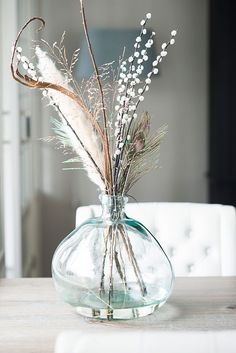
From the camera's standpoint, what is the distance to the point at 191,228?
1.61 m

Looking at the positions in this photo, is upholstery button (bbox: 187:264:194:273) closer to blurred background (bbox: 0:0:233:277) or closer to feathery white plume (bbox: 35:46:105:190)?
feathery white plume (bbox: 35:46:105:190)

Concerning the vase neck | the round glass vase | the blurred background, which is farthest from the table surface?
the blurred background

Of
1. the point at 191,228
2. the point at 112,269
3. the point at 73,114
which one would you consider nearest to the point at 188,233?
the point at 191,228

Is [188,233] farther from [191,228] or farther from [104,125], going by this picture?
[104,125]

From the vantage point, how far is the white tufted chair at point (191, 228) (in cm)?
159

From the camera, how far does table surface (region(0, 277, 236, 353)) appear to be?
1.00 meters

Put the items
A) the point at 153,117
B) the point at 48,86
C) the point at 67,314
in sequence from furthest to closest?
the point at 153,117
the point at 67,314
the point at 48,86

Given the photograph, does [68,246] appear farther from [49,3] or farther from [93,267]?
[49,3]

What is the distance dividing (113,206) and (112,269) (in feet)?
0.39

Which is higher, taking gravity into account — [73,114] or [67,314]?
[73,114]

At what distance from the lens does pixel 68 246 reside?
Result: 1.10 meters

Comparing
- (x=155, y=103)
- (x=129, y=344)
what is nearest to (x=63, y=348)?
(x=129, y=344)

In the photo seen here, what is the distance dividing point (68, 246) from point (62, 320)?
14 centimetres

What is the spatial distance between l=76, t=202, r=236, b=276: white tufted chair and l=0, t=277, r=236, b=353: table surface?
28 cm
